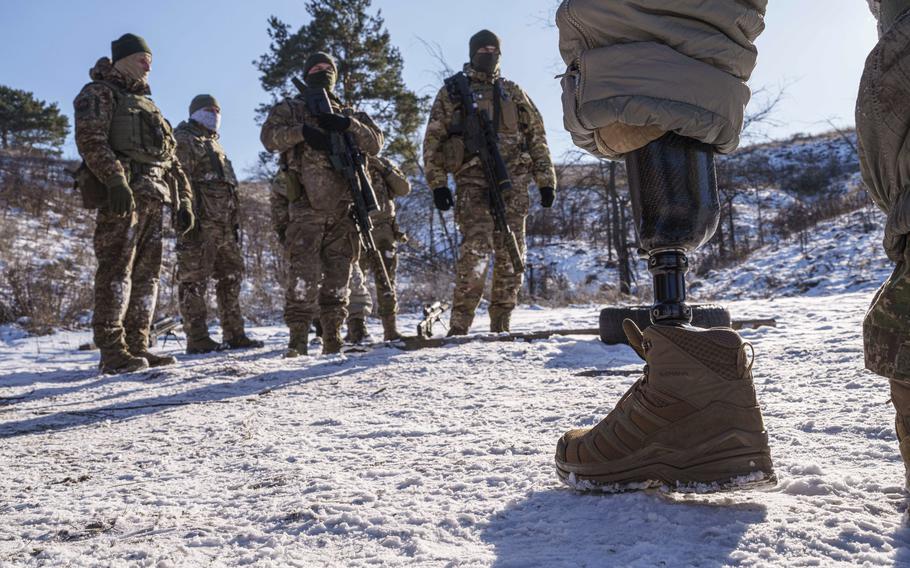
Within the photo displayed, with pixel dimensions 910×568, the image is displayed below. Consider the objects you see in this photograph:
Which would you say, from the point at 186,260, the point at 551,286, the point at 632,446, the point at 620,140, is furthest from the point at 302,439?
the point at 551,286

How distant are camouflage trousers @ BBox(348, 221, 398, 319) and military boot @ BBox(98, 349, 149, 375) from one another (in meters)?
1.85

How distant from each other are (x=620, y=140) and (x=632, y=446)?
0.59 m

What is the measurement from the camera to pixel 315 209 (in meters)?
4.71

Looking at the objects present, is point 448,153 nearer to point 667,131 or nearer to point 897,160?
point 667,131

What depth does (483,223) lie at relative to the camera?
4.91 m

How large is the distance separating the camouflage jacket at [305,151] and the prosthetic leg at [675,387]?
377cm

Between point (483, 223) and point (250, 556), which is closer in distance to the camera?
point (250, 556)

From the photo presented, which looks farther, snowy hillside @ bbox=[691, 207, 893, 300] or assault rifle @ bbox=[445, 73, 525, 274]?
snowy hillside @ bbox=[691, 207, 893, 300]

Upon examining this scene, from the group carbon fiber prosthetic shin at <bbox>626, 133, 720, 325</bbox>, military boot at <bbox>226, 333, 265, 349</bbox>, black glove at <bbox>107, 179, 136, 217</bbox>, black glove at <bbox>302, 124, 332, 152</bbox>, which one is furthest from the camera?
military boot at <bbox>226, 333, 265, 349</bbox>

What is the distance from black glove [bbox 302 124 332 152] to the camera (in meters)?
4.54

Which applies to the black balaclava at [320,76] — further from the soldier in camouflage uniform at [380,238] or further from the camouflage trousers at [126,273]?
the camouflage trousers at [126,273]

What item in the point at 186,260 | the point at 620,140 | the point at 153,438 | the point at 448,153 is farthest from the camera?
the point at 186,260

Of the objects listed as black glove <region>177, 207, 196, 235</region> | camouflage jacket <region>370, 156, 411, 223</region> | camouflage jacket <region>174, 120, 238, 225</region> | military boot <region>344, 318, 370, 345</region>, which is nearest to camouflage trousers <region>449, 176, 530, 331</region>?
military boot <region>344, 318, 370, 345</region>

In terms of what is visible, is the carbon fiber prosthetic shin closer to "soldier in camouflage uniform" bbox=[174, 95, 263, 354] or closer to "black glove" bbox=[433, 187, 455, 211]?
"black glove" bbox=[433, 187, 455, 211]
